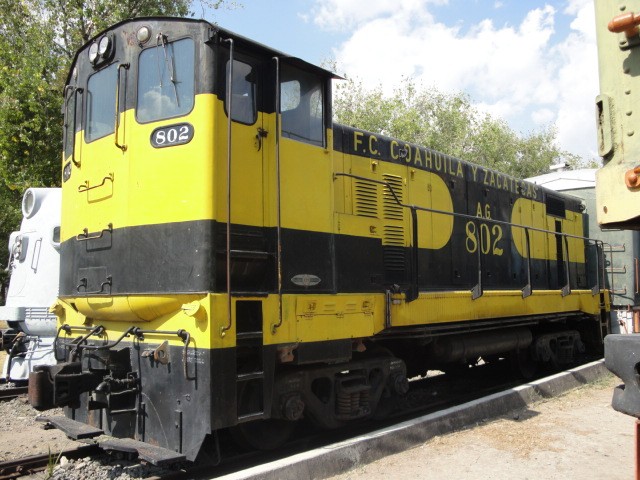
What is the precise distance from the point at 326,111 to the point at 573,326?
7690 millimetres

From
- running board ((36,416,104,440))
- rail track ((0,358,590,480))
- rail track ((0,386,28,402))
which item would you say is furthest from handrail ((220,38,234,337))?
rail track ((0,386,28,402))

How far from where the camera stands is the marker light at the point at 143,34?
4.80 metres

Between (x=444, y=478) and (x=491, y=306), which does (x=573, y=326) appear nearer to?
(x=491, y=306)

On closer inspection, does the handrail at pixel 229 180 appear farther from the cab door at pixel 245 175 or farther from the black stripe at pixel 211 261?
the black stripe at pixel 211 261

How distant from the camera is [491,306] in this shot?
757cm

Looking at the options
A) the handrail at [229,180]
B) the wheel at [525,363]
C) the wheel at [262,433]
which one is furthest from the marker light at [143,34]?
the wheel at [525,363]

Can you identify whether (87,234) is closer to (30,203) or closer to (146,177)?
(146,177)

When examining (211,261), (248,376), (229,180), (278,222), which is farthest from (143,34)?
(248,376)

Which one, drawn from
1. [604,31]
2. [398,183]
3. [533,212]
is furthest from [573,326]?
[604,31]

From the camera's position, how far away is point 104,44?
5.16 m

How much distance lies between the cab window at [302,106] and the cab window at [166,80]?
831 millimetres

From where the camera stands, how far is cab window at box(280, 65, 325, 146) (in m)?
4.98

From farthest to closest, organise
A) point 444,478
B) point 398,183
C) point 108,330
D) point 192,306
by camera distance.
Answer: point 398,183 → point 108,330 → point 444,478 → point 192,306

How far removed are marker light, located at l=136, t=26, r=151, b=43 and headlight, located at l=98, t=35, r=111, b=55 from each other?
44cm
